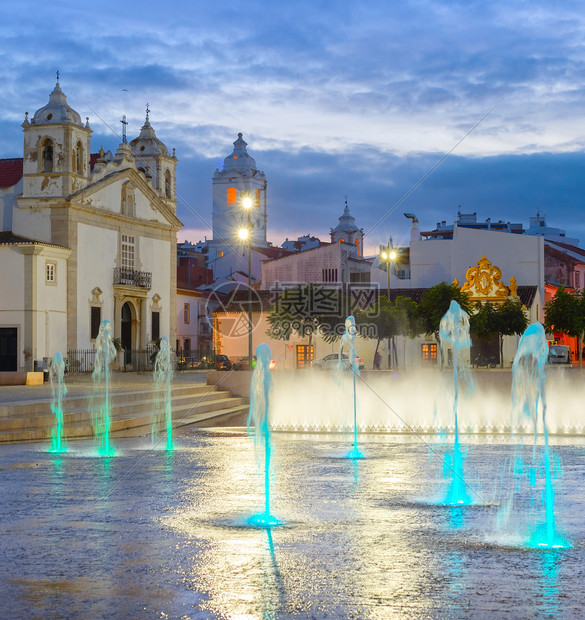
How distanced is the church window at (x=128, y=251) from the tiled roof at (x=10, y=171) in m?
5.77

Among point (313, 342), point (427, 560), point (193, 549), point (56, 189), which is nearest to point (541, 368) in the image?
point (427, 560)

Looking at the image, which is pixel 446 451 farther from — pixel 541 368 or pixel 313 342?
pixel 313 342

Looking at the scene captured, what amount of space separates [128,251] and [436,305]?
49.9 feet

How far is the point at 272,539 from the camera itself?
769 centimetres

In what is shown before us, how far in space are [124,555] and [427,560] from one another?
220cm

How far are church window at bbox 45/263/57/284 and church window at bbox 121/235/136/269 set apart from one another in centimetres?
567

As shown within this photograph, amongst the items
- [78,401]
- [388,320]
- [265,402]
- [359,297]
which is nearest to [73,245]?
[388,320]

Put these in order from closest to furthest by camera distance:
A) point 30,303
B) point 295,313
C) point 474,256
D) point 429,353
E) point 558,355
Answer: point 30,303 < point 295,313 < point 558,355 < point 429,353 < point 474,256

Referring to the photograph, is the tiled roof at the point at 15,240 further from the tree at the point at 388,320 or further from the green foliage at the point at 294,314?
the tree at the point at 388,320

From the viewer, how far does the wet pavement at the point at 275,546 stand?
5.65 meters

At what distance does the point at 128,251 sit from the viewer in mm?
46844

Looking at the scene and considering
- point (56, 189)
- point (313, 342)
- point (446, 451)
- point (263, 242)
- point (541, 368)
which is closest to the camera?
point (541, 368)

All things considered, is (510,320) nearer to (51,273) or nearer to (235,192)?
(51,273)

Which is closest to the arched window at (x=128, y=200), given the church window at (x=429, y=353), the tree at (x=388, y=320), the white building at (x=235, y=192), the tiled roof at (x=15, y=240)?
the tiled roof at (x=15, y=240)
